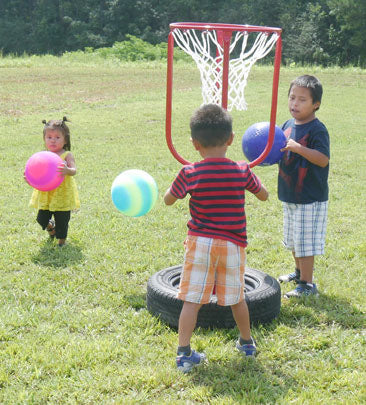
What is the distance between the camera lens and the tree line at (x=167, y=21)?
140 feet

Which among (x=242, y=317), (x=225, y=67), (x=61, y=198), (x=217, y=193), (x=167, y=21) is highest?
(x=167, y=21)

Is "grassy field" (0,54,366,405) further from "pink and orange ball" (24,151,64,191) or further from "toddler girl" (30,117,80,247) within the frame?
"pink and orange ball" (24,151,64,191)

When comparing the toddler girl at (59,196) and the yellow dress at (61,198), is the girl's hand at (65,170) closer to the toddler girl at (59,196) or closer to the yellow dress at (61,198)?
the toddler girl at (59,196)

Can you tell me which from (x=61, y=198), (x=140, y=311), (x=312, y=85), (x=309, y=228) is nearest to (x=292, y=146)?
(x=312, y=85)

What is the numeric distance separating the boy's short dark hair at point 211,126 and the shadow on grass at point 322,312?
1.49m

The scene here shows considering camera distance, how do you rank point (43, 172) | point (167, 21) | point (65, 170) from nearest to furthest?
point (43, 172) < point (65, 170) < point (167, 21)

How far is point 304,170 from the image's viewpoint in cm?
405

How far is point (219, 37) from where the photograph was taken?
4398 mm

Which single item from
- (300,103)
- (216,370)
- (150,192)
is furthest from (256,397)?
(300,103)

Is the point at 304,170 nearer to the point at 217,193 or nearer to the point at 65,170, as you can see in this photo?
the point at 217,193

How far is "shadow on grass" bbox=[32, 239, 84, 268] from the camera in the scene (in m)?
4.79

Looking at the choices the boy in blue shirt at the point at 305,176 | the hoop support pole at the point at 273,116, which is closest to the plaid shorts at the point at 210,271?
the hoop support pole at the point at 273,116

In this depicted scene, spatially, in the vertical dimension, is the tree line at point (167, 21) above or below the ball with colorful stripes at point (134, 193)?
above

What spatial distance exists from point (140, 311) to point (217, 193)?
129 cm
